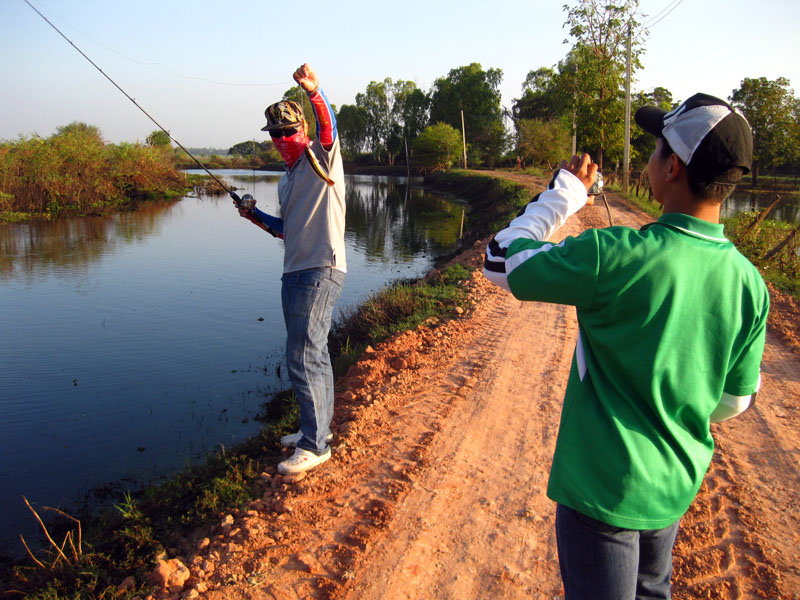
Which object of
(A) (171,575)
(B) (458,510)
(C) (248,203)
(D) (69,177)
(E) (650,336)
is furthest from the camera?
(D) (69,177)

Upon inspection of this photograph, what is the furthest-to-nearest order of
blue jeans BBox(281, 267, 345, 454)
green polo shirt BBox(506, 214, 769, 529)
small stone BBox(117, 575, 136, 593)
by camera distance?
blue jeans BBox(281, 267, 345, 454)
small stone BBox(117, 575, 136, 593)
green polo shirt BBox(506, 214, 769, 529)

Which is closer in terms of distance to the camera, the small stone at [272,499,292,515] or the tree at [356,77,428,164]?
the small stone at [272,499,292,515]

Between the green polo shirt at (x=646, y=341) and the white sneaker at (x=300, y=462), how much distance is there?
249 cm

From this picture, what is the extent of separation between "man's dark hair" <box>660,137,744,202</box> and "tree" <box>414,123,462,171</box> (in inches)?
2361

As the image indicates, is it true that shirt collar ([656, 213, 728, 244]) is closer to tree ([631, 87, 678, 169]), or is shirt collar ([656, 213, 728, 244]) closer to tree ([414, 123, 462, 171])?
tree ([631, 87, 678, 169])

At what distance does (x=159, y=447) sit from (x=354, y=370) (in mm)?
2385

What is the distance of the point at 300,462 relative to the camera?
3.73 meters

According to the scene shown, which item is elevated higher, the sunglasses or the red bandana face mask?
the sunglasses

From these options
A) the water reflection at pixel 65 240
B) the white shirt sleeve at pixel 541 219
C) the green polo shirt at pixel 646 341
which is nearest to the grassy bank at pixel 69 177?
the water reflection at pixel 65 240

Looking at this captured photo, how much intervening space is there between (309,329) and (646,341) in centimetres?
245

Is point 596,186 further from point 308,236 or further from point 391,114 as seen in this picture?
point 391,114

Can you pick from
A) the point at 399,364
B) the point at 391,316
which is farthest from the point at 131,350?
the point at 399,364

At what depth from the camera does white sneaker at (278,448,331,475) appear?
3.71 m

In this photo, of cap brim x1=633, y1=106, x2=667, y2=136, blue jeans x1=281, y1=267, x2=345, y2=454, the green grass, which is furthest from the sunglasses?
the green grass
